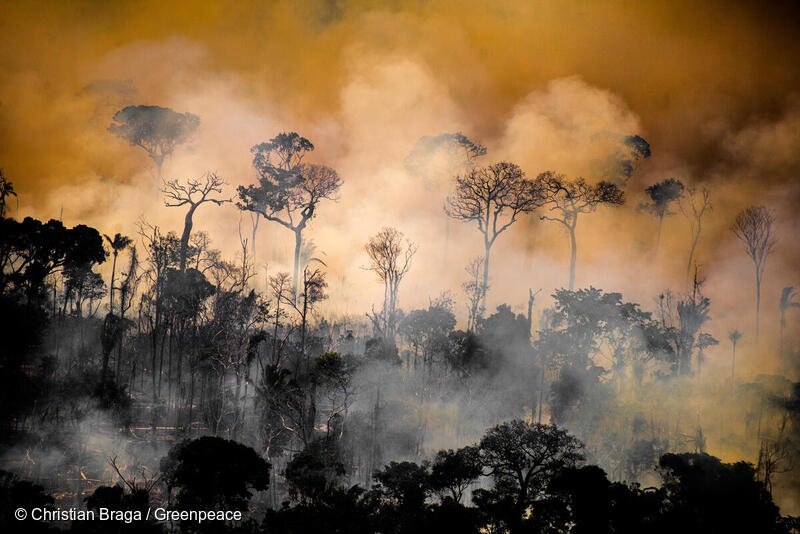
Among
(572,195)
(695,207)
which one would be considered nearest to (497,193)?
(572,195)

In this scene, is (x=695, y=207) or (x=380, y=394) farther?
(x=695, y=207)

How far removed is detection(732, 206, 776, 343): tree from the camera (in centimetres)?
5612

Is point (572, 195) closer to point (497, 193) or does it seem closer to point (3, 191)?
point (497, 193)

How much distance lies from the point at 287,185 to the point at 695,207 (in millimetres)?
45503

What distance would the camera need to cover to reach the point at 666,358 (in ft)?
155

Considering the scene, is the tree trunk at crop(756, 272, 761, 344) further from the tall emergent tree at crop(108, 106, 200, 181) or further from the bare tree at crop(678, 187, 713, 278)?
the tall emergent tree at crop(108, 106, 200, 181)

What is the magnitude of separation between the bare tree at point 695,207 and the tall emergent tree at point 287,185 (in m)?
39.9

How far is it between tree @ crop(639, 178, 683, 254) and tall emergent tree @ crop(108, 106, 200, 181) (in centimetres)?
5294

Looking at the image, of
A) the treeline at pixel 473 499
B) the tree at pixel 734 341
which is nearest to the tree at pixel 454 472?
the treeline at pixel 473 499

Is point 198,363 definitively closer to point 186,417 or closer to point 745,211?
point 186,417

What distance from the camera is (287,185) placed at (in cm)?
5225

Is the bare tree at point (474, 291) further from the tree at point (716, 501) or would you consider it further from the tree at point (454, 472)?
the tree at point (716, 501)

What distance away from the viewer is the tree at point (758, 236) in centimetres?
5612

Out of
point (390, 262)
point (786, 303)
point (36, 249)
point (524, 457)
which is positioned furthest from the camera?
point (786, 303)
